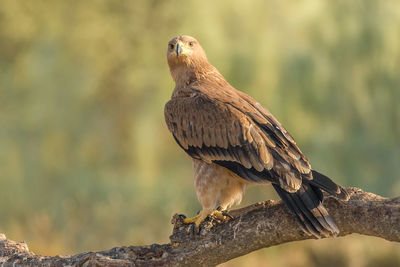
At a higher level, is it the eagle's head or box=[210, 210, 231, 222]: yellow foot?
the eagle's head

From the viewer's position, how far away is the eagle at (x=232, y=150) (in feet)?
14.6

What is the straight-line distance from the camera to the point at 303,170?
4.62m

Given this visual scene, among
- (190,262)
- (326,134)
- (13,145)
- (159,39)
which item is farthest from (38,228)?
(190,262)

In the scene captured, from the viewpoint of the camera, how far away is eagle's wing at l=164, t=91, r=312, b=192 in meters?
4.72

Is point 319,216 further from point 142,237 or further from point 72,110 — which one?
point 72,110

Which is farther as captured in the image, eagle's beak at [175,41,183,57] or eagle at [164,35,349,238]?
eagle's beak at [175,41,183,57]

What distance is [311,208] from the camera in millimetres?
4352

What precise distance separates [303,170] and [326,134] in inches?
287

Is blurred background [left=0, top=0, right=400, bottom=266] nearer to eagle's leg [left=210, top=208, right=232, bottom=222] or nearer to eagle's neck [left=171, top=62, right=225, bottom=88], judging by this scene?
eagle's neck [left=171, top=62, right=225, bottom=88]

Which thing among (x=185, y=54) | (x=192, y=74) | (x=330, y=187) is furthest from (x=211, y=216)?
(x=185, y=54)

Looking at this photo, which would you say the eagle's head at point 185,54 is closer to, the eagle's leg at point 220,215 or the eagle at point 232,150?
the eagle at point 232,150

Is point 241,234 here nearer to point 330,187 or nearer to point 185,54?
point 330,187

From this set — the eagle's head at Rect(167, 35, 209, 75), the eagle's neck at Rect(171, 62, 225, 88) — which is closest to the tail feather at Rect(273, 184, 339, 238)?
the eagle's neck at Rect(171, 62, 225, 88)

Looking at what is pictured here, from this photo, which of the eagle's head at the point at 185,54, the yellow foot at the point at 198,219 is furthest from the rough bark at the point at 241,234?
the eagle's head at the point at 185,54
